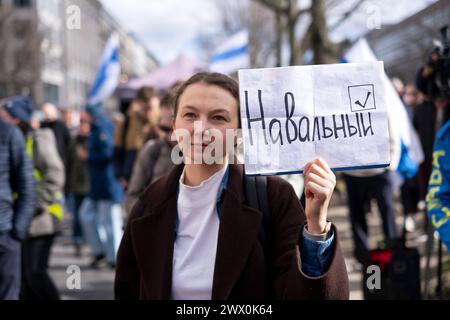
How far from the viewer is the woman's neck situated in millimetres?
2225

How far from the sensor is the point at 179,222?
2225 millimetres

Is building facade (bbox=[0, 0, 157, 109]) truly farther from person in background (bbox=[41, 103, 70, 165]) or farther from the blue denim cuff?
the blue denim cuff

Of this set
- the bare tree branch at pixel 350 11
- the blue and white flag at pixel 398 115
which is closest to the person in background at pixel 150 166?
the blue and white flag at pixel 398 115

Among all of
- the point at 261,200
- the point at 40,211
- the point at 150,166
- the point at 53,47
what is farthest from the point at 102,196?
the point at 53,47

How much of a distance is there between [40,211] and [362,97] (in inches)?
140

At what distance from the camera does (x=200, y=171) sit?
2.23 m

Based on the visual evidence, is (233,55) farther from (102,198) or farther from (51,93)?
(51,93)

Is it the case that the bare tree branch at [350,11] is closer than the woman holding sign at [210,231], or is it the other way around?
the woman holding sign at [210,231]

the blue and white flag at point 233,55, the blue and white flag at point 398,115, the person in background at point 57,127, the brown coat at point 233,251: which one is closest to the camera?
the brown coat at point 233,251

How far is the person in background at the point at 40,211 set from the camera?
4891 millimetres

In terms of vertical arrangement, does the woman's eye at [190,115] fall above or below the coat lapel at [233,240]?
above

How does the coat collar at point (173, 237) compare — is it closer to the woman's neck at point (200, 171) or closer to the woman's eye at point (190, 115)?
the woman's neck at point (200, 171)

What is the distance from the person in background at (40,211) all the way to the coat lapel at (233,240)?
9.59 feet
